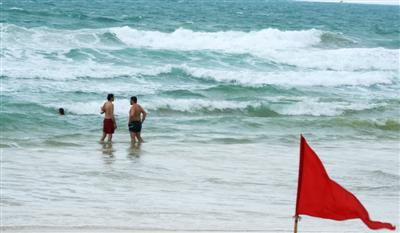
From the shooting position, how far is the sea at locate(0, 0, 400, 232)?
35.7 feet

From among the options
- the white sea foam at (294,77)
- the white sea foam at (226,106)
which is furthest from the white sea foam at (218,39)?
the white sea foam at (226,106)

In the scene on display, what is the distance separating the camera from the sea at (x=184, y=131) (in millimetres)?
10875

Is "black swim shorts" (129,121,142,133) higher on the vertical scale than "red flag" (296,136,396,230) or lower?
lower

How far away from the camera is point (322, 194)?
6375 millimetres

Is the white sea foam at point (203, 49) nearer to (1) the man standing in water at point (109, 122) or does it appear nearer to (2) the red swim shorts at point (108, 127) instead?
(1) the man standing in water at point (109, 122)

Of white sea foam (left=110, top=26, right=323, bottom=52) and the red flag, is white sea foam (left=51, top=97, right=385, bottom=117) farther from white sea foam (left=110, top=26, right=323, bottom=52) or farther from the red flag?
the red flag

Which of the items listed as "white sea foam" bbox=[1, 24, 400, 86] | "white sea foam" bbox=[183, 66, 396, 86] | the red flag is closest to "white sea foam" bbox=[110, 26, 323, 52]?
"white sea foam" bbox=[1, 24, 400, 86]

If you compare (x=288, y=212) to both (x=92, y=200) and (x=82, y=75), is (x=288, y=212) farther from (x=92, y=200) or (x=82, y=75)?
(x=82, y=75)

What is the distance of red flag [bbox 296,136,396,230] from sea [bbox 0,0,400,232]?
140 inches

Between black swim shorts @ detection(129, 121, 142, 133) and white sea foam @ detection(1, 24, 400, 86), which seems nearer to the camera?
black swim shorts @ detection(129, 121, 142, 133)

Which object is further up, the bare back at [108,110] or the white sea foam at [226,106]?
the bare back at [108,110]

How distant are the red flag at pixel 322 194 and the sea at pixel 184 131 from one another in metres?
3.56

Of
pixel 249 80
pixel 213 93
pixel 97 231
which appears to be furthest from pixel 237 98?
pixel 97 231

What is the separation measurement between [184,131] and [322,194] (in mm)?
12446
